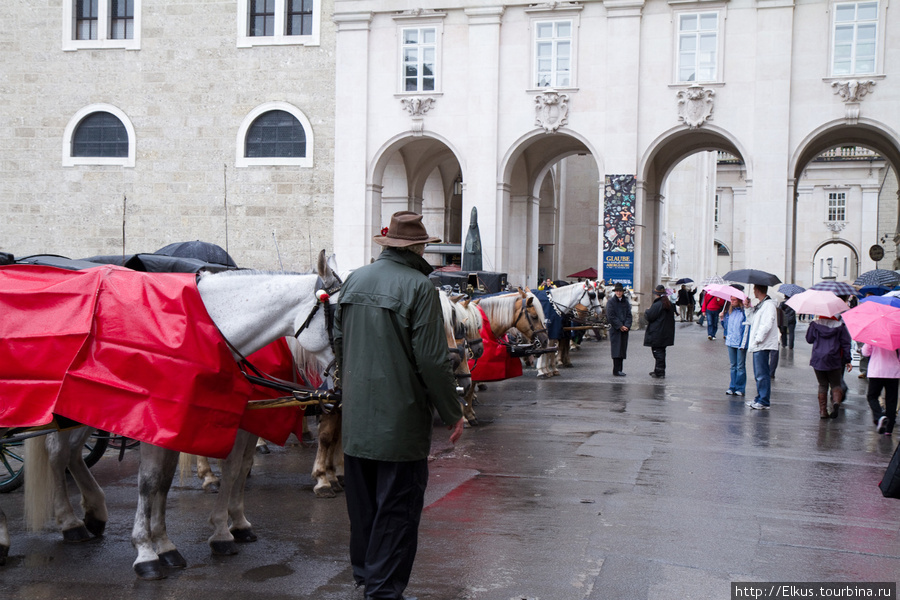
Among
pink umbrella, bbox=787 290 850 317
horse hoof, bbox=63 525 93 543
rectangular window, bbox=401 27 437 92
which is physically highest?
rectangular window, bbox=401 27 437 92

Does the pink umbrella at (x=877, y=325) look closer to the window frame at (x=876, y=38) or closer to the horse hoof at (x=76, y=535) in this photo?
the horse hoof at (x=76, y=535)

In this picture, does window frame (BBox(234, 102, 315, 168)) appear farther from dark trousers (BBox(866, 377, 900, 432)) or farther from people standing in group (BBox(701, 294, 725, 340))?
dark trousers (BBox(866, 377, 900, 432))

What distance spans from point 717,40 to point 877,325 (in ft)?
59.4

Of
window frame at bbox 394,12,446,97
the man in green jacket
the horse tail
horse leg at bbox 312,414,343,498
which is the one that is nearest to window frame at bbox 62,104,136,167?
window frame at bbox 394,12,446,97

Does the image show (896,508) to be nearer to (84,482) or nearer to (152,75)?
(84,482)

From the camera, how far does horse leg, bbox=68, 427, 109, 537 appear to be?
6480mm

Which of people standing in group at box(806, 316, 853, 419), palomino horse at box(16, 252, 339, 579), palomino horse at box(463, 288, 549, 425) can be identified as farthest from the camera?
palomino horse at box(463, 288, 549, 425)

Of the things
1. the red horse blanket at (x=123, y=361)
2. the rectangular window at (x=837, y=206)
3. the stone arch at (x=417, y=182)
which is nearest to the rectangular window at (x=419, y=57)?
the stone arch at (x=417, y=182)

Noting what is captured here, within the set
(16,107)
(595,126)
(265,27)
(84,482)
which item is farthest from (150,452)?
(16,107)

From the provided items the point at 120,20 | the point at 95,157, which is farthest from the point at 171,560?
the point at 120,20

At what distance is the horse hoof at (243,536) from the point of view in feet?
20.7

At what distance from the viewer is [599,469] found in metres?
8.87

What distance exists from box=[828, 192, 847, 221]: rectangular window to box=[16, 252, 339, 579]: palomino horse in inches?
2702

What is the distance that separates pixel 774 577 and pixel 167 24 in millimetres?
29684
